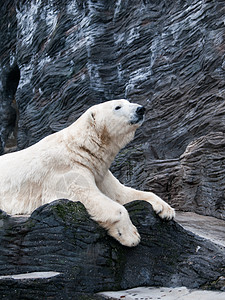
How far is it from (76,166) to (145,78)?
6.22 meters

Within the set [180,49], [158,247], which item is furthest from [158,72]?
[158,247]

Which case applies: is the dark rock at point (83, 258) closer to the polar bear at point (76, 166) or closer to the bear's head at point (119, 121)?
the polar bear at point (76, 166)

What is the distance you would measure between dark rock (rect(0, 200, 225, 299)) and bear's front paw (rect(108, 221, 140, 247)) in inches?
3.0

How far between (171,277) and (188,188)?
157 inches

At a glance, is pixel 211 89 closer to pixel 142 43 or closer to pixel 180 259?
pixel 142 43

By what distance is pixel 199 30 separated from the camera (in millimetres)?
8922

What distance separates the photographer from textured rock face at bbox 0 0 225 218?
7949mm

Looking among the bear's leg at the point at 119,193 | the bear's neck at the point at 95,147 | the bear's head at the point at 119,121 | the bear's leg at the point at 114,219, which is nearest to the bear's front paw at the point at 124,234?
the bear's leg at the point at 114,219

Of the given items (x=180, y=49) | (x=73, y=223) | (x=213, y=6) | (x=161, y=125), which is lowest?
(x=73, y=223)

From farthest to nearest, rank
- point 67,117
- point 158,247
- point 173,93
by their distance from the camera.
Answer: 1. point 67,117
2. point 173,93
3. point 158,247

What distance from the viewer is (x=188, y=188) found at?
7832mm

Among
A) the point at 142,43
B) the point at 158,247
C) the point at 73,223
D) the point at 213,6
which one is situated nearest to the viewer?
the point at 73,223

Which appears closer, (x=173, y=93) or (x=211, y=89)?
(x=211, y=89)

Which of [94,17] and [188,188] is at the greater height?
[94,17]
